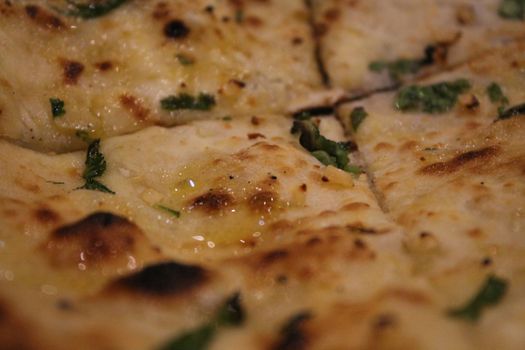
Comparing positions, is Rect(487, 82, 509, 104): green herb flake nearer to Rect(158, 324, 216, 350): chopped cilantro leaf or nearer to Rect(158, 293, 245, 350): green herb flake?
Rect(158, 293, 245, 350): green herb flake

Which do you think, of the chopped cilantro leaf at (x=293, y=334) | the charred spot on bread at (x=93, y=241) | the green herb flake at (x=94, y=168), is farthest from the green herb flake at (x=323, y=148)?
the chopped cilantro leaf at (x=293, y=334)

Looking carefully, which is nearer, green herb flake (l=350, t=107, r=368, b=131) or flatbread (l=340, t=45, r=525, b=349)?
flatbread (l=340, t=45, r=525, b=349)

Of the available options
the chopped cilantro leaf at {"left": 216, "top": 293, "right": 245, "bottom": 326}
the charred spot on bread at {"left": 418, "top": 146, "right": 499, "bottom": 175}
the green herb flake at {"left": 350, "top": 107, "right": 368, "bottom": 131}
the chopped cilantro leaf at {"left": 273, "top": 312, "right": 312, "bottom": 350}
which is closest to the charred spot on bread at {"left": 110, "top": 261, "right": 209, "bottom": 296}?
the chopped cilantro leaf at {"left": 216, "top": 293, "right": 245, "bottom": 326}

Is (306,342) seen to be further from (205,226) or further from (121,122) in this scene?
(121,122)

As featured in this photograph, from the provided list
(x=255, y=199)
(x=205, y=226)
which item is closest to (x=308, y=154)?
(x=255, y=199)

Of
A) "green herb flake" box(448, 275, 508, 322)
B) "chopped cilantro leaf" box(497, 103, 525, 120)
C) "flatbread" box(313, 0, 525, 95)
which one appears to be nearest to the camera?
"green herb flake" box(448, 275, 508, 322)
